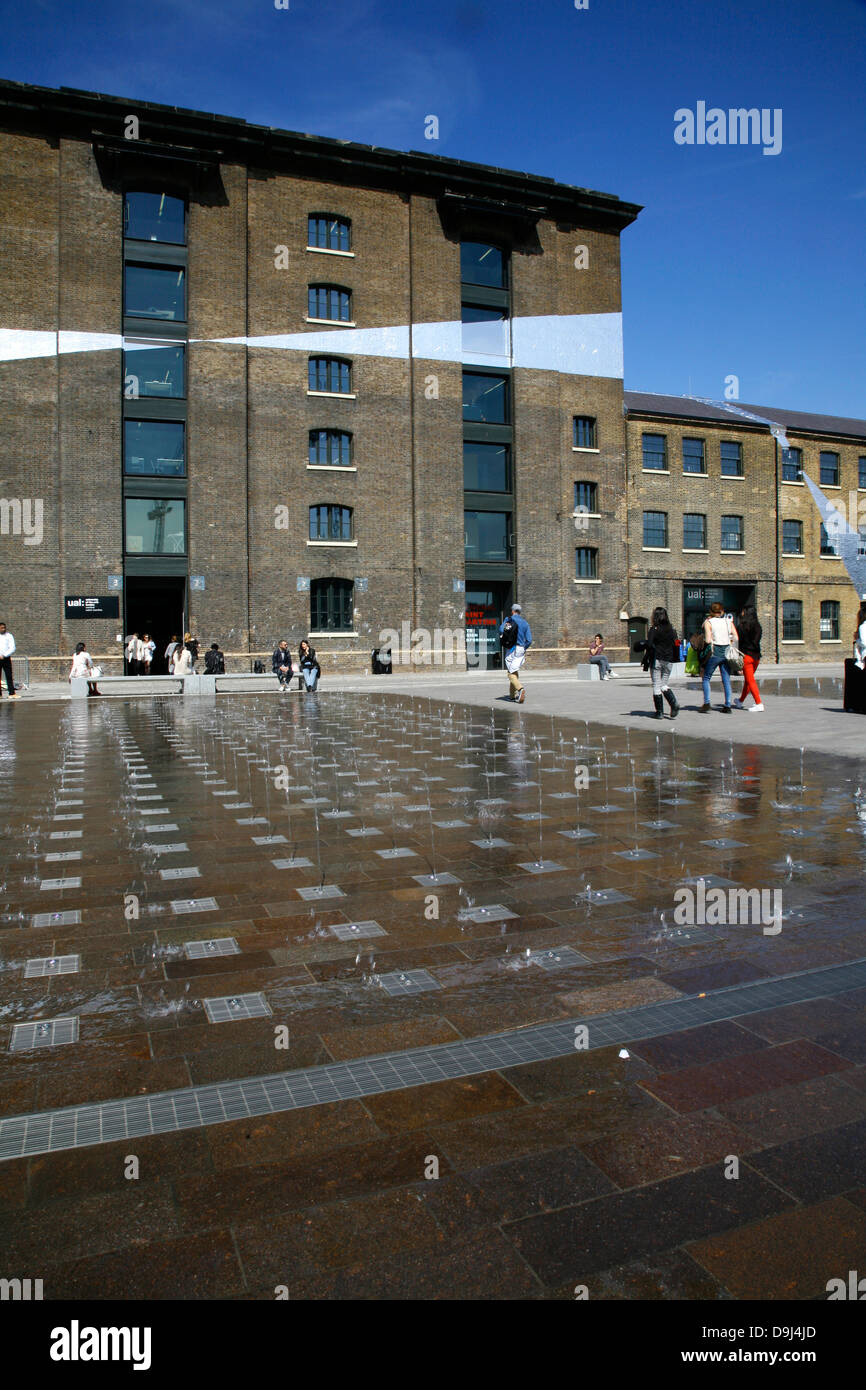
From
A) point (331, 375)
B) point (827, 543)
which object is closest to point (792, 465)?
point (827, 543)

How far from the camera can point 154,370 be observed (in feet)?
102

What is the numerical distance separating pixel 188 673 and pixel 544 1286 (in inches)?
1063

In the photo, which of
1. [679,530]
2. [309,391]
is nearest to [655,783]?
[309,391]

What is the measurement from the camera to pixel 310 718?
1827cm

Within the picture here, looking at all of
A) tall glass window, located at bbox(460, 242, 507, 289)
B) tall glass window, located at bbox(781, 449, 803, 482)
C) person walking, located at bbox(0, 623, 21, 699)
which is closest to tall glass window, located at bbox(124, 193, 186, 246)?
A: tall glass window, located at bbox(460, 242, 507, 289)

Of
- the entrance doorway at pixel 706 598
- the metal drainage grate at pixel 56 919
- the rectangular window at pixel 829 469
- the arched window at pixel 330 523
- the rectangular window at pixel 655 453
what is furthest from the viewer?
the rectangular window at pixel 829 469

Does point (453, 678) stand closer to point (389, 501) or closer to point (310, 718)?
point (389, 501)

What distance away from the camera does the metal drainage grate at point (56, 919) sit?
5.43 meters

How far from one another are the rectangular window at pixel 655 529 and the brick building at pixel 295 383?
1995 mm

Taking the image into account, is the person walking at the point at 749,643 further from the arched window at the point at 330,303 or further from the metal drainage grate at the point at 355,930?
the arched window at the point at 330,303

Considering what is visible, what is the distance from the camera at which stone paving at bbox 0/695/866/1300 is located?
2.54 meters

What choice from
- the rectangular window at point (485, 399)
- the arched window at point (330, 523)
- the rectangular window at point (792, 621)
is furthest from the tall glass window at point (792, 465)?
the arched window at point (330, 523)

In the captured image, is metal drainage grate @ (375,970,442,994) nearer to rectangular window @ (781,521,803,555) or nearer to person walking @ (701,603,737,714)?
person walking @ (701,603,737,714)

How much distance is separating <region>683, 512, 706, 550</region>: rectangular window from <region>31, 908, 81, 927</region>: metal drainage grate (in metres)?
37.7
